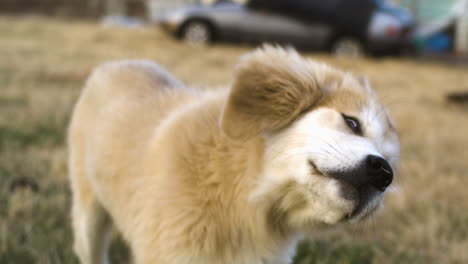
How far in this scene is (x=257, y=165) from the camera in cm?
180

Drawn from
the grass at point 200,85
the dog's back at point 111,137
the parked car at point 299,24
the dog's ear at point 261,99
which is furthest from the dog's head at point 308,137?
the parked car at point 299,24

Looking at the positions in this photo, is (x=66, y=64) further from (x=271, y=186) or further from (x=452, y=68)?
(x=452, y=68)

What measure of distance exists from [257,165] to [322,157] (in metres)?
0.29

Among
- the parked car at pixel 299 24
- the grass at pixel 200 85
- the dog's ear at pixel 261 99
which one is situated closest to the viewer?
the dog's ear at pixel 261 99

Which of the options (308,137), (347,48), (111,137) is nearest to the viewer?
(308,137)

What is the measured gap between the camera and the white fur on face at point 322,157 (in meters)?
1.58

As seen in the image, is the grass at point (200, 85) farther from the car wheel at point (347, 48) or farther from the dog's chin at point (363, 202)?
the car wheel at point (347, 48)

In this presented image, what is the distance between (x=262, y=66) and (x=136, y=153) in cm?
78

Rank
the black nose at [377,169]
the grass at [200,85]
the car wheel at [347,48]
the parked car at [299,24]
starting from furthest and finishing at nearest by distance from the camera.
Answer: the car wheel at [347,48] < the parked car at [299,24] < the grass at [200,85] < the black nose at [377,169]

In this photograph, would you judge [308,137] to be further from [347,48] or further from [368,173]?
[347,48]

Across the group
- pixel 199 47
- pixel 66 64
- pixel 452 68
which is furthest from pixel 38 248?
pixel 452 68

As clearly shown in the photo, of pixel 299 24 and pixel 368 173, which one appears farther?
pixel 299 24

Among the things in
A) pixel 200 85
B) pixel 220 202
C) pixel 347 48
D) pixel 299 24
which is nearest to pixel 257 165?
pixel 220 202

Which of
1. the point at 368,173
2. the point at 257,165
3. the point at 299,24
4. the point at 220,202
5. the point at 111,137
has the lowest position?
the point at 299,24
